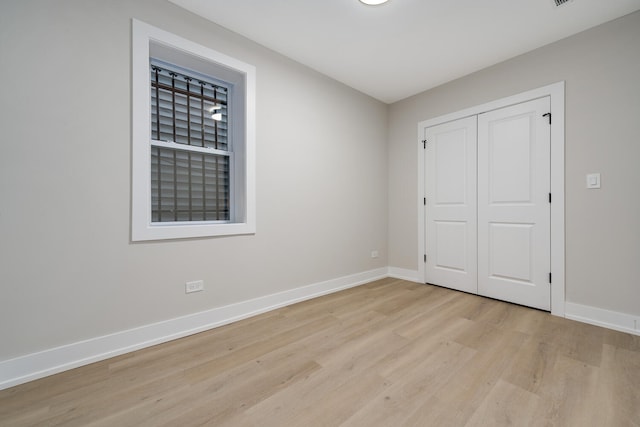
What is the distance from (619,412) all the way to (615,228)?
1.62 m

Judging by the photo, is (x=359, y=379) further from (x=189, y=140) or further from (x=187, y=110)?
(x=187, y=110)

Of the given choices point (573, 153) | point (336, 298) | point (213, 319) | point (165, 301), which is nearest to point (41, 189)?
point (165, 301)

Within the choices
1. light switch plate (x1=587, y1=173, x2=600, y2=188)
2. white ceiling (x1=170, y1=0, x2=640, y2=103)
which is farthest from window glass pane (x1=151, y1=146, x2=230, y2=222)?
light switch plate (x1=587, y1=173, x2=600, y2=188)

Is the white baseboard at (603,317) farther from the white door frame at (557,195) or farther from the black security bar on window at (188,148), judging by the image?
the black security bar on window at (188,148)

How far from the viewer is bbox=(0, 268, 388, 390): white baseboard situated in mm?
1527

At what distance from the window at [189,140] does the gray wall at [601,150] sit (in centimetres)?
296

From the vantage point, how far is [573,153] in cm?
241

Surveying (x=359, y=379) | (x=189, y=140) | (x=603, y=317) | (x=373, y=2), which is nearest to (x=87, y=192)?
(x=189, y=140)

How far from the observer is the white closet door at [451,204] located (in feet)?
10.3

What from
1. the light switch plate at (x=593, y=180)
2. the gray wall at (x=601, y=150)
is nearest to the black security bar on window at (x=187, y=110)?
the gray wall at (x=601, y=150)

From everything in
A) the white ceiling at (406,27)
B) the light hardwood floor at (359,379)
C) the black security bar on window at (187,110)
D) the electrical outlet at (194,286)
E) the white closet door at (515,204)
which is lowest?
the light hardwood floor at (359,379)

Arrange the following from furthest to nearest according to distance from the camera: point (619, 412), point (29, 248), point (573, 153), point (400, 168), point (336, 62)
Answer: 1. point (400, 168)
2. point (336, 62)
3. point (573, 153)
4. point (29, 248)
5. point (619, 412)

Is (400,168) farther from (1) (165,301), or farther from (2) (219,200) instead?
(1) (165,301)

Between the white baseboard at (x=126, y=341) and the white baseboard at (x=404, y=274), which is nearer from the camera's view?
the white baseboard at (x=126, y=341)
